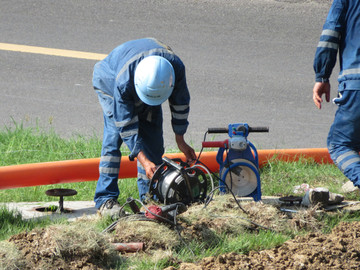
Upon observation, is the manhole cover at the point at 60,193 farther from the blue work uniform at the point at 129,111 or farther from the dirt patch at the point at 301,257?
the dirt patch at the point at 301,257

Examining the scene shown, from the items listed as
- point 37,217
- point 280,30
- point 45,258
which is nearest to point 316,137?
point 280,30

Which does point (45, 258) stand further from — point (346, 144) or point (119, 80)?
point (346, 144)

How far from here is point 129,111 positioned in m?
4.74

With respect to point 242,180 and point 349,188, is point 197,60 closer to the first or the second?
point 349,188

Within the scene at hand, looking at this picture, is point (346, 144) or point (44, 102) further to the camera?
point (44, 102)

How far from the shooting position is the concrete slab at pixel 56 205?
5.07 m

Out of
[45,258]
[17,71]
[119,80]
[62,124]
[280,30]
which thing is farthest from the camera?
[280,30]

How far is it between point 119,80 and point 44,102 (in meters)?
3.16

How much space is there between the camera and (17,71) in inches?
326

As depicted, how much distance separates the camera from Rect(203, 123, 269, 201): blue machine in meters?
5.22

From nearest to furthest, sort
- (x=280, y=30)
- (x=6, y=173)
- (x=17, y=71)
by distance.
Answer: (x=6, y=173)
(x=17, y=71)
(x=280, y=30)

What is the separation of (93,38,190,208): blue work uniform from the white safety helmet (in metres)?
0.14

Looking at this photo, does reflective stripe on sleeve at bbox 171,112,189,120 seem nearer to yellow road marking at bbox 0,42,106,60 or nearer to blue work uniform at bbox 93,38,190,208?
blue work uniform at bbox 93,38,190,208

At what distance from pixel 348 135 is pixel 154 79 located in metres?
1.66
